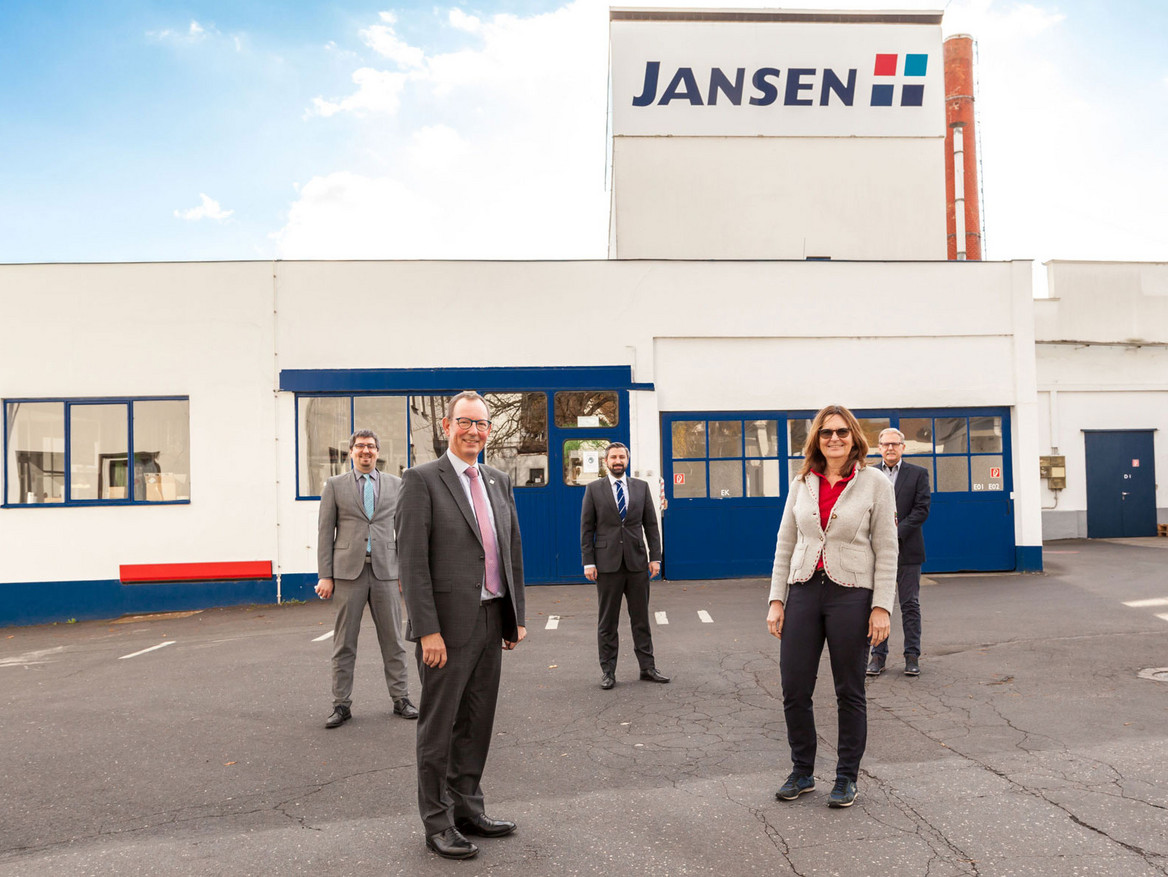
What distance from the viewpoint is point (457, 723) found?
409cm

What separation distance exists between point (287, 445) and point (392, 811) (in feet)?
30.5

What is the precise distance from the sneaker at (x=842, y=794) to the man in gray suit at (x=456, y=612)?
153cm

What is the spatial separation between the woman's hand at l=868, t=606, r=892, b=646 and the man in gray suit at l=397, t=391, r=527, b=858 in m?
1.72

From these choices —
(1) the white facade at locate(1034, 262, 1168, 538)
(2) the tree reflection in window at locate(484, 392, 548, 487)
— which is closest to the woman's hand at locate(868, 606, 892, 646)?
(2) the tree reflection in window at locate(484, 392, 548, 487)

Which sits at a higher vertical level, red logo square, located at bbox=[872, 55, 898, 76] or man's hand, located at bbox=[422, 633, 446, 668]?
red logo square, located at bbox=[872, 55, 898, 76]

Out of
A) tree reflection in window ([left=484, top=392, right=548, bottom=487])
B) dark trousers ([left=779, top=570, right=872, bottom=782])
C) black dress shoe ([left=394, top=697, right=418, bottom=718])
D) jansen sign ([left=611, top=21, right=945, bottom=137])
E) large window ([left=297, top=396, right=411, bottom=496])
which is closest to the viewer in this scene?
dark trousers ([left=779, top=570, right=872, bottom=782])

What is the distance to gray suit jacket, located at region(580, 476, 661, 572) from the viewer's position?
707 cm

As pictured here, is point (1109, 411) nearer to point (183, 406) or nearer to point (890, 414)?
point (890, 414)

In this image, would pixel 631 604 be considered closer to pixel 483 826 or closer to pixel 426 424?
pixel 483 826

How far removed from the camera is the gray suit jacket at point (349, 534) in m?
6.31

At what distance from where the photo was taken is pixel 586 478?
13.0 metres

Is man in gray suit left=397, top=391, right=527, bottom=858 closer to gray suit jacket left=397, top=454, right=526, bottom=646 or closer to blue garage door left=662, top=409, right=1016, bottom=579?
gray suit jacket left=397, top=454, right=526, bottom=646

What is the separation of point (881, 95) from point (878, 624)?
16078 millimetres

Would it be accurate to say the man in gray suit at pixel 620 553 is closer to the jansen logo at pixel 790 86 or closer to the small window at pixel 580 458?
the small window at pixel 580 458
